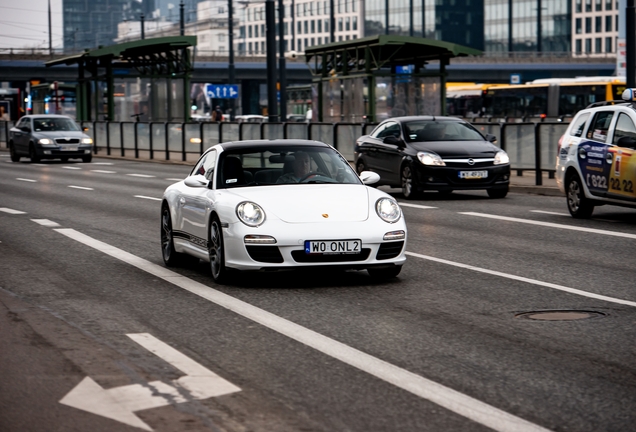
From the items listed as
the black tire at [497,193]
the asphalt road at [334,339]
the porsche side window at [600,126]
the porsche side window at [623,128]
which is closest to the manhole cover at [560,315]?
the asphalt road at [334,339]

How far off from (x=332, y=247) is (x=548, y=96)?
186 feet

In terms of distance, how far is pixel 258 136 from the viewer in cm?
3862

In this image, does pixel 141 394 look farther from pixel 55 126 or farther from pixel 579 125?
pixel 55 126

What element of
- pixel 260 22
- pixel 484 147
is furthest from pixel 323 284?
A: pixel 260 22

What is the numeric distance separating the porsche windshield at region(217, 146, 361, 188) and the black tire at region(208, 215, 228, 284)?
56cm

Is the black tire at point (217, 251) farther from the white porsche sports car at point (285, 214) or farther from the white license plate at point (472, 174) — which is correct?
the white license plate at point (472, 174)

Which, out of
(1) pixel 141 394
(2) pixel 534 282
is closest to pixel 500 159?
(2) pixel 534 282

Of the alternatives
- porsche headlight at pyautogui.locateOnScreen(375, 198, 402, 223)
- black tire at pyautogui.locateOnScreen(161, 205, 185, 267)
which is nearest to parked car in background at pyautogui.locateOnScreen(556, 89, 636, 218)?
porsche headlight at pyautogui.locateOnScreen(375, 198, 402, 223)

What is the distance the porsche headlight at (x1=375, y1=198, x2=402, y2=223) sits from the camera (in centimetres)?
1042

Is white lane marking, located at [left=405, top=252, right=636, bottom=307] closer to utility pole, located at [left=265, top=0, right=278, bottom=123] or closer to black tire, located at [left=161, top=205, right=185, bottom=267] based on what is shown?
black tire, located at [left=161, top=205, right=185, bottom=267]

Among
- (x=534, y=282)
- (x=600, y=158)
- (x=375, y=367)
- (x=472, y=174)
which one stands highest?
(x=600, y=158)

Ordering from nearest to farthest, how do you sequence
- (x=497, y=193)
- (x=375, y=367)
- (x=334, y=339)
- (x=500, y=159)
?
(x=375, y=367), (x=334, y=339), (x=500, y=159), (x=497, y=193)

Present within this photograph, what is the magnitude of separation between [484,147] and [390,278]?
11.4 metres

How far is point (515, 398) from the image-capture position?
229 inches
